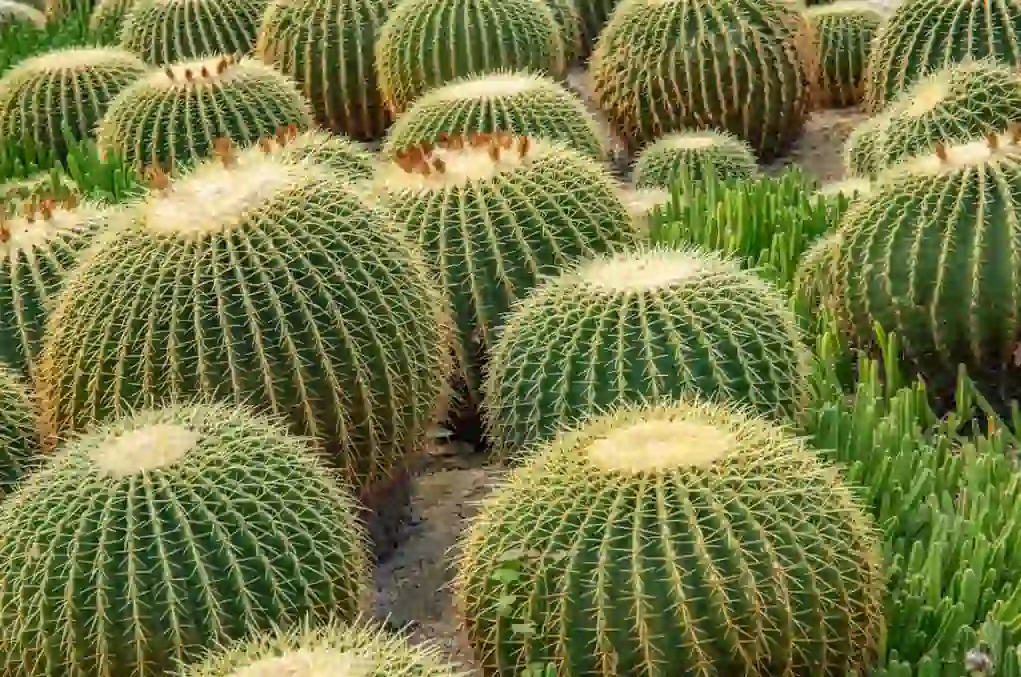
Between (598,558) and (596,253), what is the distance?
1480mm

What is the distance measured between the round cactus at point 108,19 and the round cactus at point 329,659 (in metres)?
6.68

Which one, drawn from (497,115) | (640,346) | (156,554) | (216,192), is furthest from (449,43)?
(156,554)

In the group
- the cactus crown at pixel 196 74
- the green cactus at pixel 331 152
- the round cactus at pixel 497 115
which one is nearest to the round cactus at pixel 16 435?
the green cactus at pixel 331 152

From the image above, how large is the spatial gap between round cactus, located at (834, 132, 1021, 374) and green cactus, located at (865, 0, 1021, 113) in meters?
1.70

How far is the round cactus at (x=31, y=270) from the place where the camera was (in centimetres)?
359

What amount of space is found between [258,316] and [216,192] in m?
0.32

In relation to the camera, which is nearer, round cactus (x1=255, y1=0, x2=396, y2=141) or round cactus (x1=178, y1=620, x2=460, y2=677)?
round cactus (x1=178, y1=620, x2=460, y2=677)

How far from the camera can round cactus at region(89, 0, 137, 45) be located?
8164 mm

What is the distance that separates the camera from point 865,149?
5301 mm

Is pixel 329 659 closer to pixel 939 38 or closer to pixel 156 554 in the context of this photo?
pixel 156 554

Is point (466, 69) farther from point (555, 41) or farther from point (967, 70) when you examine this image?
point (967, 70)

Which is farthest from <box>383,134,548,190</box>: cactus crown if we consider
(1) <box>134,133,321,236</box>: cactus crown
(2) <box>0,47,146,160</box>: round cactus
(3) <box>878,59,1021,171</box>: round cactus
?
(2) <box>0,47,146,160</box>: round cactus

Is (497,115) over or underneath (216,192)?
underneath

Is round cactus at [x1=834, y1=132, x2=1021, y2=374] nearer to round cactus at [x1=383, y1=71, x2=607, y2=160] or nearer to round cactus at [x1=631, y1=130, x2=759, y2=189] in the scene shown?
round cactus at [x1=383, y1=71, x2=607, y2=160]
